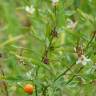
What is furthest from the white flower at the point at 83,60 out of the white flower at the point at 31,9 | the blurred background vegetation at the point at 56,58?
the white flower at the point at 31,9

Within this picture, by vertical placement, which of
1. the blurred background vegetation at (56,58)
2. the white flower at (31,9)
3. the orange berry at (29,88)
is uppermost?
the white flower at (31,9)

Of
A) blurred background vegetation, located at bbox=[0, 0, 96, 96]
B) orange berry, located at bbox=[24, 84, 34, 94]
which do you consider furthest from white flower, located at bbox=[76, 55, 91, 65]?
orange berry, located at bbox=[24, 84, 34, 94]

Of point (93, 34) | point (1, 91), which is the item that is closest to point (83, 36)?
point (93, 34)

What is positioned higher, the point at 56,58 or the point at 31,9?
the point at 31,9

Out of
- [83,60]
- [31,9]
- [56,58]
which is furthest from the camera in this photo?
[31,9]

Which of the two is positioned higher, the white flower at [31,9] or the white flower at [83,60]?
the white flower at [31,9]

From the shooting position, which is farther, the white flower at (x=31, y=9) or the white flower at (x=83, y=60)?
the white flower at (x=31, y=9)

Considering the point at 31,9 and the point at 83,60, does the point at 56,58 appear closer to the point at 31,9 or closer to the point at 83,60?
the point at 83,60

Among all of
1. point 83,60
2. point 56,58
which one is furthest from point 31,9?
point 83,60

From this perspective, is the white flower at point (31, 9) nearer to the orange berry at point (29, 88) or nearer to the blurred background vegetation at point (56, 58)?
the blurred background vegetation at point (56, 58)

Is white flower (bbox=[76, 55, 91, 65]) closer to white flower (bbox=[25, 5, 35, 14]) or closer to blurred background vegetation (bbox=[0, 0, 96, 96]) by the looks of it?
blurred background vegetation (bbox=[0, 0, 96, 96])

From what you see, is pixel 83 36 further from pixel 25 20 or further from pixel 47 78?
pixel 25 20
